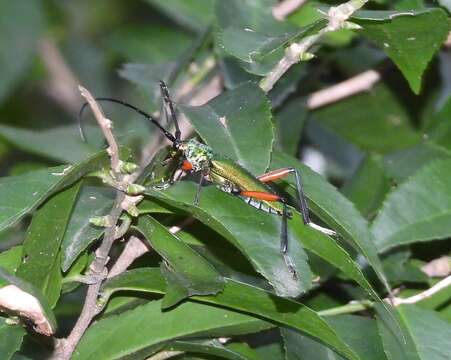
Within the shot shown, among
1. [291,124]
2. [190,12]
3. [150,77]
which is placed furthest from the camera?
[190,12]

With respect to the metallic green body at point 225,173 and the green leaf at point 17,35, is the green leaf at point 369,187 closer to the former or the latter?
the metallic green body at point 225,173

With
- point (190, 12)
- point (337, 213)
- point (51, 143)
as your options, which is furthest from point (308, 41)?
point (190, 12)

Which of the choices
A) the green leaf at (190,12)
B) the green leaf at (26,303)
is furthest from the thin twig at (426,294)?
the green leaf at (190,12)

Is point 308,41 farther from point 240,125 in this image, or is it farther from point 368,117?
point 368,117

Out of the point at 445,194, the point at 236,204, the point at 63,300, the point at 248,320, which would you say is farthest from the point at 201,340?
the point at 63,300

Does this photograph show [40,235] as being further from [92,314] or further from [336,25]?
[336,25]

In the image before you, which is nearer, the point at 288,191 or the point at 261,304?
the point at 261,304
